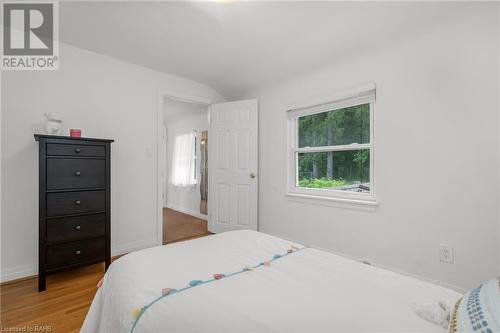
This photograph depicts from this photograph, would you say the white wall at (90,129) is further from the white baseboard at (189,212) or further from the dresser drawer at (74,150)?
the white baseboard at (189,212)

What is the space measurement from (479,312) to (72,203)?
2.75m

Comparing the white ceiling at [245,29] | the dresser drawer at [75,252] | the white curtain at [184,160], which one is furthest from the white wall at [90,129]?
the white curtain at [184,160]

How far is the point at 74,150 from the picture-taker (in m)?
2.23

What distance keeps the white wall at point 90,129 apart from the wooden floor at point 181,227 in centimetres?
55

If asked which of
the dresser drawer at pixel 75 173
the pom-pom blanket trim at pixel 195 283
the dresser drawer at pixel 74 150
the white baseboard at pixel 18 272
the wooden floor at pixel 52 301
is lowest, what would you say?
the wooden floor at pixel 52 301

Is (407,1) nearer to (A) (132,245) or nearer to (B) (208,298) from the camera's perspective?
(B) (208,298)

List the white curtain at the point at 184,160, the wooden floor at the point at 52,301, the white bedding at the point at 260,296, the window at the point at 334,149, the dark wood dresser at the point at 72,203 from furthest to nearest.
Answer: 1. the white curtain at the point at 184,160
2. the window at the point at 334,149
3. the dark wood dresser at the point at 72,203
4. the wooden floor at the point at 52,301
5. the white bedding at the point at 260,296

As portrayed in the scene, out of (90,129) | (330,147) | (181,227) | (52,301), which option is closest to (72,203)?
(52,301)

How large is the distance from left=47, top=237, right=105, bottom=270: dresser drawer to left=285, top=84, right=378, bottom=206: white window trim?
7.39ft

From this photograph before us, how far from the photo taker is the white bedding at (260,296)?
0.77 m

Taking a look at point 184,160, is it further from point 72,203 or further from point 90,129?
point 72,203

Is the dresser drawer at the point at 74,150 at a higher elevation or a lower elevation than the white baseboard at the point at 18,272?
higher

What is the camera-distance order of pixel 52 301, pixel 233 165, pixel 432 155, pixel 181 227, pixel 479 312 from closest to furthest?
pixel 479 312 → pixel 52 301 → pixel 432 155 → pixel 233 165 → pixel 181 227

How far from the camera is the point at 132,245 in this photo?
3035 mm
